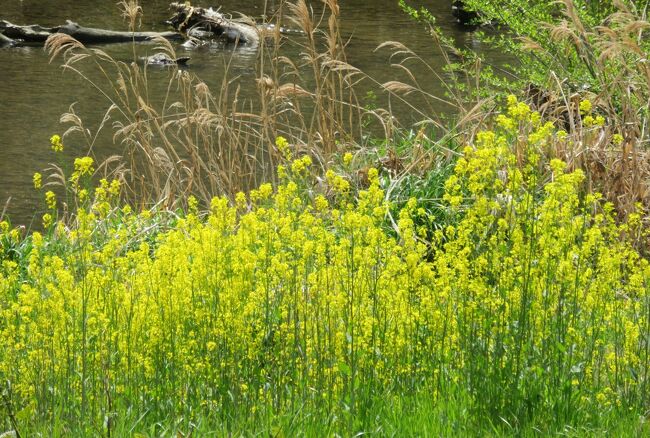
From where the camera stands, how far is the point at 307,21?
27.3 ft

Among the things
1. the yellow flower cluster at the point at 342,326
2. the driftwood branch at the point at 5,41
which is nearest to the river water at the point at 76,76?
the driftwood branch at the point at 5,41

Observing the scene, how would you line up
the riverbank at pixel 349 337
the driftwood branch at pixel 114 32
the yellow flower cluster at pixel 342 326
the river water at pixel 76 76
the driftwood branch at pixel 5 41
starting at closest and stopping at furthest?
the riverbank at pixel 349 337 < the yellow flower cluster at pixel 342 326 < the river water at pixel 76 76 < the driftwood branch at pixel 5 41 < the driftwood branch at pixel 114 32

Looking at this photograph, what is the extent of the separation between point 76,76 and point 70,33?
12.0 ft

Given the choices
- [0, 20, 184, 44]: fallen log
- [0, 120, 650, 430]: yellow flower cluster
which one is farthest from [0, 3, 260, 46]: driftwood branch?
[0, 120, 650, 430]: yellow flower cluster

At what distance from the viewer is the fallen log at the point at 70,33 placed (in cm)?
2262

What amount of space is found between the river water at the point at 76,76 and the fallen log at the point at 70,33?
0.61 metres

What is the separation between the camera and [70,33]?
890 inches

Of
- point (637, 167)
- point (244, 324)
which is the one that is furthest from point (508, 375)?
point (637, 167)

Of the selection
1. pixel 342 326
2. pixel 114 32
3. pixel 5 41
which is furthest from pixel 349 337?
pixel 114 32

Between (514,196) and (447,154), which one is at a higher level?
(514,196)

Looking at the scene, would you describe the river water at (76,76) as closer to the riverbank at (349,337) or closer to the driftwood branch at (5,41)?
the driftwood branch at (5,41)

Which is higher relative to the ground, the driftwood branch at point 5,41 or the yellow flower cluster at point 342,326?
the yellow flower cluster at point 342,326

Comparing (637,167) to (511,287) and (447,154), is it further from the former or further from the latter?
(511,287)

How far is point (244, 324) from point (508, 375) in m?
1.23
